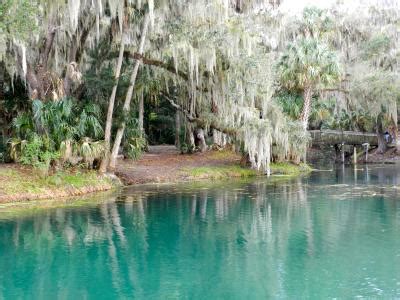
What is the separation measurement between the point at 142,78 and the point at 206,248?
511 inches

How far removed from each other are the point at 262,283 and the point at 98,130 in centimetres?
1255

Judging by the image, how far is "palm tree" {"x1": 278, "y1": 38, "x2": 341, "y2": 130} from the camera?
95.6 feet

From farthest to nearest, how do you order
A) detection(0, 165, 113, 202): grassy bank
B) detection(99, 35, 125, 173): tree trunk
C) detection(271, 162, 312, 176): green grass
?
detection(271, 162, 312, 176): green grass
detection(99, 35, 125, 173): tree trunk
detection(0, 165, 113, 202): grassy bank

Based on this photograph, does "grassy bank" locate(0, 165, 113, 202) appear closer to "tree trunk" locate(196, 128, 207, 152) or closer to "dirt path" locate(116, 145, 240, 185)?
"dirt path" locate(116, 145, 240, 185)

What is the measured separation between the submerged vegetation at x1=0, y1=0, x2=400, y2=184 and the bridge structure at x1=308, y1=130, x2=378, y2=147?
744 cm

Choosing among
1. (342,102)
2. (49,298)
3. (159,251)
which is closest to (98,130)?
(159,251)

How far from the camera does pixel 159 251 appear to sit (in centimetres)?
1066

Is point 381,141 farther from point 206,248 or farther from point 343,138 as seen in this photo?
point 206,248

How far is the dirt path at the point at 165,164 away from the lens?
22.9 metres

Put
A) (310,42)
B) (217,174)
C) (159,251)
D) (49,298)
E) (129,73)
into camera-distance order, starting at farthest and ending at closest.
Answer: (310,42) < (217,174) < (129,73) < (159,251) < (49,298)

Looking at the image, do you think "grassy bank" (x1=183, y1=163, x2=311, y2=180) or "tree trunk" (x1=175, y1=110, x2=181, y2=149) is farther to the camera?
"tree trunk" (x1=175, y1=110, x2=181, y2=149)

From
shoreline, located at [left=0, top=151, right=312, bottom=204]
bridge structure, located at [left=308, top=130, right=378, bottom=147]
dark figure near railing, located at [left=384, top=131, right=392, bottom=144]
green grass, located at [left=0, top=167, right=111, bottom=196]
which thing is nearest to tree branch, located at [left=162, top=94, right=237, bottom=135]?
shoreline, located at [left=0, top=151, right=312, bottom=204]

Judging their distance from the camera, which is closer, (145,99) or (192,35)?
(192,35)

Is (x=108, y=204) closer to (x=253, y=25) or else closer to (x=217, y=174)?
(x=217, y=174)
